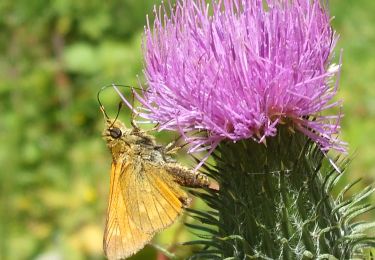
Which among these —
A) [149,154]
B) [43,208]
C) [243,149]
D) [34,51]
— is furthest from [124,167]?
[34,51]

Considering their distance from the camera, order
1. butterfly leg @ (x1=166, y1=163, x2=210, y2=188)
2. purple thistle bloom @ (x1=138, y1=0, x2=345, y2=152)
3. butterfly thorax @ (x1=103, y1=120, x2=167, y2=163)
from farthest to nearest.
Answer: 1. butterfly thorax @ (x1=103, y1=120, x2=167, y2=163)
2. butterfly leg @ (x1=166, y1=163, x2=210, y2=188)
3. purple thistle bloom @ (x1=138, y1=0, x2=345, y2=152)

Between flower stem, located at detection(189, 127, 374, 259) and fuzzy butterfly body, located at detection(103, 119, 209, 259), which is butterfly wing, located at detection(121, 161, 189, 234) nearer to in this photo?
fuzzy butterfly body, located at detection(103, 119, 209, 259)

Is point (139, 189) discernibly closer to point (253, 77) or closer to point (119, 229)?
point (119, 229)

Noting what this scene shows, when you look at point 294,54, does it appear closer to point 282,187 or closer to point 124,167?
point 282,187

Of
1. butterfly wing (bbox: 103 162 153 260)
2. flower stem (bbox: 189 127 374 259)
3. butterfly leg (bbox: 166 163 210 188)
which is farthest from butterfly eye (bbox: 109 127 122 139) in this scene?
flower stem (bbox: 189 127 374 259)

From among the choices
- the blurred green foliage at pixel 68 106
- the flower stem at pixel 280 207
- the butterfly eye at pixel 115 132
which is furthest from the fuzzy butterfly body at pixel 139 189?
the blurred green foliage at pixel 68 106

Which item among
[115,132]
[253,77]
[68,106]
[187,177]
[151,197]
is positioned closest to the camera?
[253,77]

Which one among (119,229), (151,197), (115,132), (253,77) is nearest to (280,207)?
(253,77)
